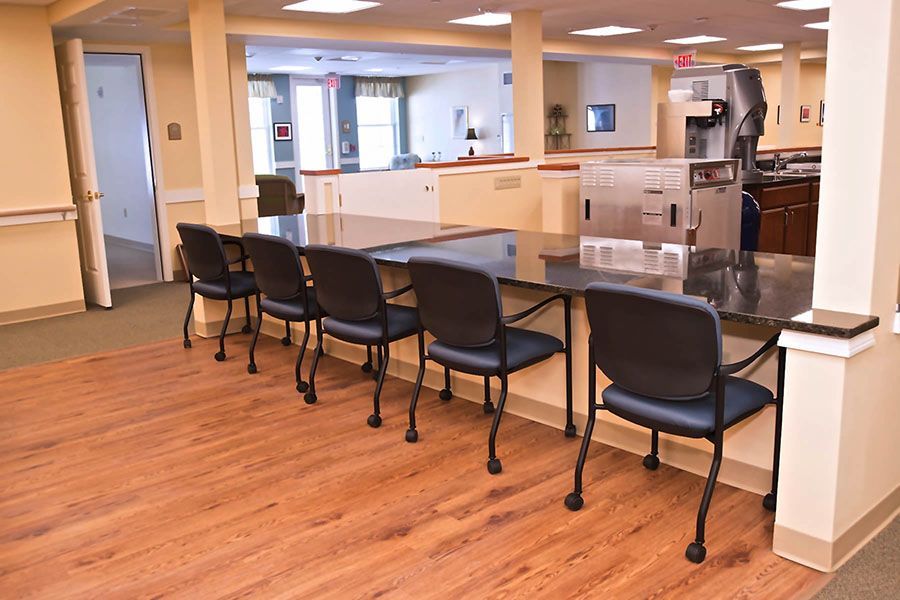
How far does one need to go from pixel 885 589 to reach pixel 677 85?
4.51m

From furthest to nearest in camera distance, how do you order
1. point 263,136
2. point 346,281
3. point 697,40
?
point 263,136 → point 697,40 → point 346,281

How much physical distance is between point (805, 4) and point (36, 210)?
21.8 feet

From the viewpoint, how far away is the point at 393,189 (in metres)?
6.01

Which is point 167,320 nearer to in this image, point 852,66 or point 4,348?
point 4,348

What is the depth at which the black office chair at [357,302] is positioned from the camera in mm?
3371

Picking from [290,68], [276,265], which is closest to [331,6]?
[276,265]

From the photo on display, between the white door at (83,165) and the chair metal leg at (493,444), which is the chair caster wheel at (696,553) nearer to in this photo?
the chair metal leg at (493,444)

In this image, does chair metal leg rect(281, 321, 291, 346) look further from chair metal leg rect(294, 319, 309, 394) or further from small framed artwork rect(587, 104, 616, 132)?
small framed artwork rect(587, 104, 616, 132)

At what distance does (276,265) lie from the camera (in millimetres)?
3900

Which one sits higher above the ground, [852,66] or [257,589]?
[852,66]

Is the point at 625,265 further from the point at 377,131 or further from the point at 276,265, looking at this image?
the point at 377,131

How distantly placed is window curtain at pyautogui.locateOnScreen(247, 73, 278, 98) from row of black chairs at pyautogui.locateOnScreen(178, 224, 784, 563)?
8872 mm

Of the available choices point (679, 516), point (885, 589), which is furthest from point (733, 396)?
point (885, 589)

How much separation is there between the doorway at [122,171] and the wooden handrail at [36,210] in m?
1.42
